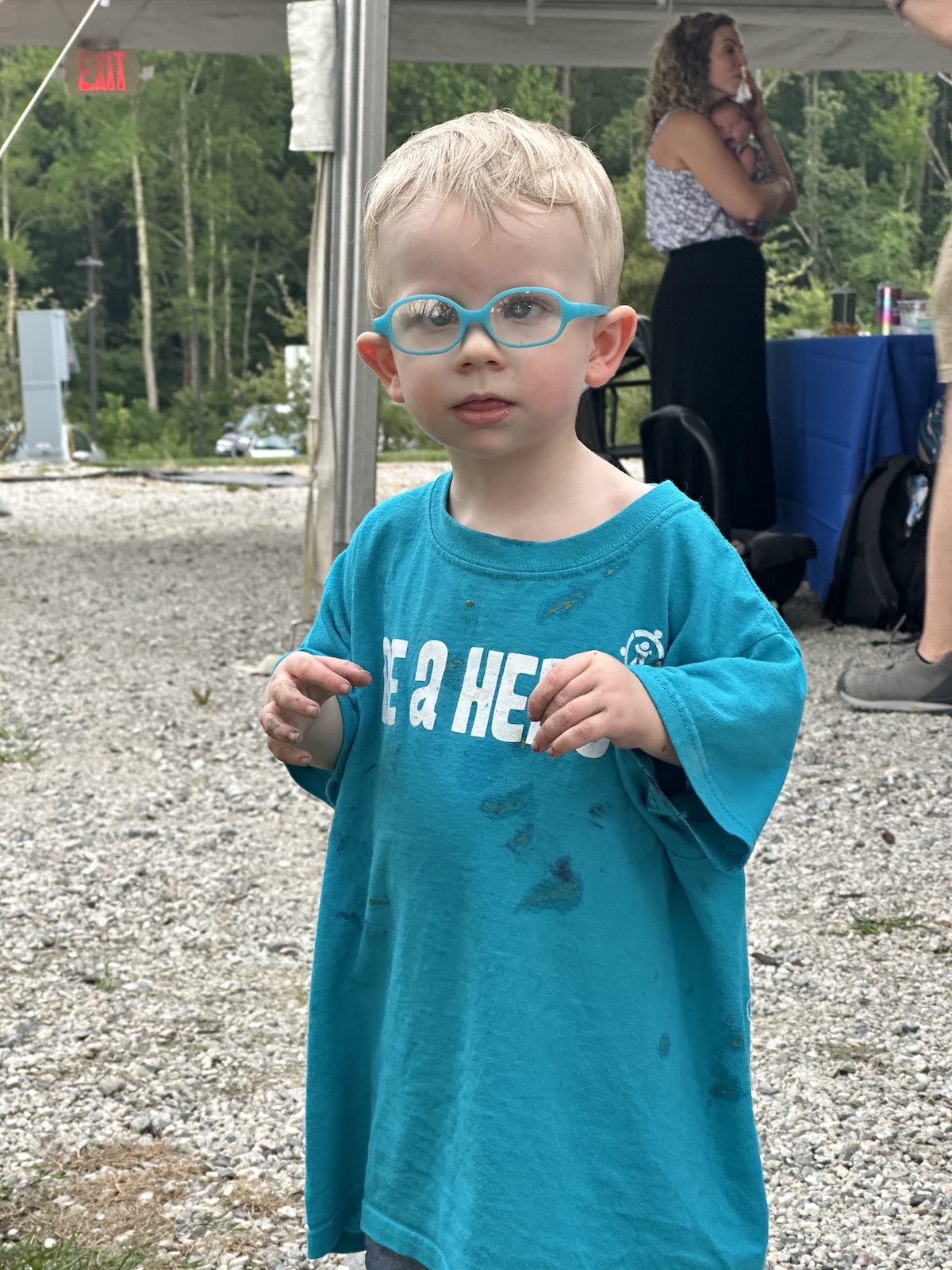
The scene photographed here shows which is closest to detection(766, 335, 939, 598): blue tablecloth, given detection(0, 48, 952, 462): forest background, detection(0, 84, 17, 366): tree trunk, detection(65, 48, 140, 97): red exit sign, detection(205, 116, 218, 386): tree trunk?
detection(65, 48, 140, 97): red exit sign

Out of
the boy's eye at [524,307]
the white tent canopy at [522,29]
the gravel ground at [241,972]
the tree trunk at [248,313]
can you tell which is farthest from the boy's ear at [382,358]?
the tree trunk at [248,313]

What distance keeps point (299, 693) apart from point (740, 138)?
13.7 ft

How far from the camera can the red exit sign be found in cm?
659

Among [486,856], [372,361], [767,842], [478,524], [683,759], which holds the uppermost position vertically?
[372,361]

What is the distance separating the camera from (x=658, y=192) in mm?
5059

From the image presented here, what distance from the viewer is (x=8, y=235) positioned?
35562 mm

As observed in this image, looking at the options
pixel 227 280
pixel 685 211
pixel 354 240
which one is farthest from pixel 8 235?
pixel 685 211

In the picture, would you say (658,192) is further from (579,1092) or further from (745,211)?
(579,1092)

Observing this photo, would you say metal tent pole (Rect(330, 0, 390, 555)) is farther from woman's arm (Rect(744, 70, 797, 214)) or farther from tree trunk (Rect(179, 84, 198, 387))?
tree trunk (Rect(179, 84, 198, 387))

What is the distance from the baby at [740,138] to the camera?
4.87 m

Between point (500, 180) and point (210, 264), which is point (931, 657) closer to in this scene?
point (500, 180)

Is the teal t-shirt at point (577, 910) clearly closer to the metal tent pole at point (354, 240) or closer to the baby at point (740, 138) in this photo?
the metal tent pole at point (354, 240)

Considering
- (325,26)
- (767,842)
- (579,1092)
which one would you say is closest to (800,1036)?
(767,842)

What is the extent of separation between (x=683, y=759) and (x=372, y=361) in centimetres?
42
